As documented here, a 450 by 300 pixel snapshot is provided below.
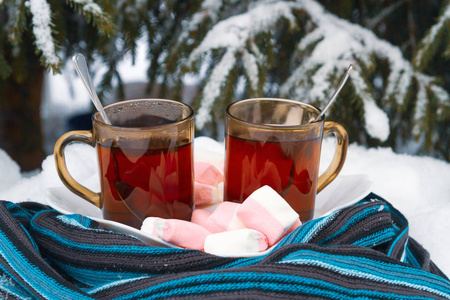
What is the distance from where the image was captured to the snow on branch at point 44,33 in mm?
949

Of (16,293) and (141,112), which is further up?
(141,112)

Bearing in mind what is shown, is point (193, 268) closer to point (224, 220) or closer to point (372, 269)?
point (224, 220)

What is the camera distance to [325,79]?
1.23 m

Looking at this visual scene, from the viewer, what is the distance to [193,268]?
58 centimetres

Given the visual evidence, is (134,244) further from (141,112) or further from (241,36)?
(241,36)

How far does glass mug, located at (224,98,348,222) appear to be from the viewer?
0.70 m

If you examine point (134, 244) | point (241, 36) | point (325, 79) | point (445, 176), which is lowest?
point (445, 176)

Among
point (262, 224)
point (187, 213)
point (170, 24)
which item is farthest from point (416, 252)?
point (170, 24)

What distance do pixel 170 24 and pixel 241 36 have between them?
40cm

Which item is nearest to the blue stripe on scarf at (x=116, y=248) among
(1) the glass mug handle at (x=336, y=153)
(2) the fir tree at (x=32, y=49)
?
(1) the glass mug handle at (x=336, y=153)

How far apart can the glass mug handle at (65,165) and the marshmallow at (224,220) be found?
215mm

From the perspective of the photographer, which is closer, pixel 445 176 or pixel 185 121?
pixel 185 121

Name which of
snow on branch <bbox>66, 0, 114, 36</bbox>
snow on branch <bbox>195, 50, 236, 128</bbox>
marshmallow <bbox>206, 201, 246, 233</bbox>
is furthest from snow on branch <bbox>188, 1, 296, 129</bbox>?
marshmallow <bbox>206, 201, 246, 233</bbox>

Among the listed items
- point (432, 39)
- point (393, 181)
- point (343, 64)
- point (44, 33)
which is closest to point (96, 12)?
point (44, 33)
